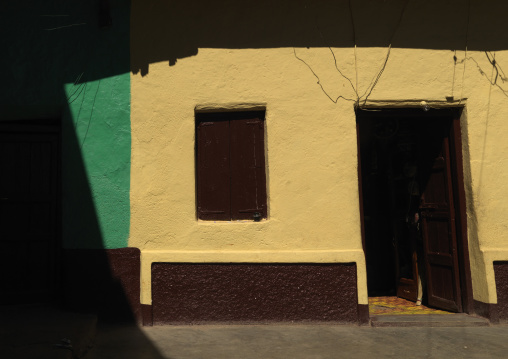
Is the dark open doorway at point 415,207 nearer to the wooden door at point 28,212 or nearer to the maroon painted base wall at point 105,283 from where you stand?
the maroon painted base wall at point 105,283

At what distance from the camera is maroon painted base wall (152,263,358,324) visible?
5766 mm

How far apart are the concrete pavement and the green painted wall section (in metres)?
1.33

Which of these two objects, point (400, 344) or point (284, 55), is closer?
point (400, 344)

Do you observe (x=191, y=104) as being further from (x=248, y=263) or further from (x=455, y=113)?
(x=455, y=113)

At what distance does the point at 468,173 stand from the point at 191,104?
3.50 m

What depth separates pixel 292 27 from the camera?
20.3 feet

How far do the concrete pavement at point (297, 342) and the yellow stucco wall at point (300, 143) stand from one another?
580 mm

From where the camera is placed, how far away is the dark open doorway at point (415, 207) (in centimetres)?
622

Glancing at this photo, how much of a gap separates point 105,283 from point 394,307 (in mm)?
3837

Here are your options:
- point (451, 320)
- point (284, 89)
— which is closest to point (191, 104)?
point (284, 89)

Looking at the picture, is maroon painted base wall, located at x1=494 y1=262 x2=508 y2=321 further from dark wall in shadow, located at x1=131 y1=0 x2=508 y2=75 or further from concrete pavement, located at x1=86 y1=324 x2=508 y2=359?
dark wall in shadow, located at x1=131 y1=0 x2=508 y2=75

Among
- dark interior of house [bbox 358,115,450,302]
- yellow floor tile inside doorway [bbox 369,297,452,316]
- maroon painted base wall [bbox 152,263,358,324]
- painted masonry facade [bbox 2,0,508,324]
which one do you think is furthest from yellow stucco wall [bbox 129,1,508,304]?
yellow floor tile inside doorway [bbox 369,297,452,316]

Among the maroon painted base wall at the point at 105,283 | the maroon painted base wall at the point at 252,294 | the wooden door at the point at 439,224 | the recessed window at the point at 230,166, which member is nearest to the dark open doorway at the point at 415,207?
the wooden door at the point at 439,224

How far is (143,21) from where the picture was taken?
6191 mm
